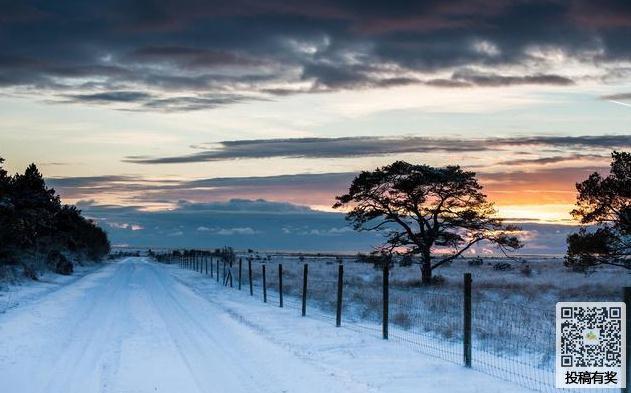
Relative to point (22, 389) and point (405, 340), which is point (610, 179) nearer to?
point (405, 340)

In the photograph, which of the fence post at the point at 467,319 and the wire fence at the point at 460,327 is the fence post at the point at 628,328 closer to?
the wire fence at the point at 460,327

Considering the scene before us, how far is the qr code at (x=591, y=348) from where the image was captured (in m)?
11.4

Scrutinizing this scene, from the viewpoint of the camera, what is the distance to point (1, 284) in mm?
35812

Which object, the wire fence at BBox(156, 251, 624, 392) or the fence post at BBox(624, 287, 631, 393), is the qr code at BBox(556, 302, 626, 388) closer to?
the wire fence at BBox(156, 251, 624, 392)

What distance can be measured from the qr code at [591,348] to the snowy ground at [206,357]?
4.16ft

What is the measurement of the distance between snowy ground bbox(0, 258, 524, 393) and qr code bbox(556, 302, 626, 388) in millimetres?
1268

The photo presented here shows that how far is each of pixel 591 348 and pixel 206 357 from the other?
7.11 m

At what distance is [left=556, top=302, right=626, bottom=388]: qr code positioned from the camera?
11.4 metres

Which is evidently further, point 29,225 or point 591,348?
point 29,225

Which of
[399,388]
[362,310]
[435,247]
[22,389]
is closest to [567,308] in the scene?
[399,388]

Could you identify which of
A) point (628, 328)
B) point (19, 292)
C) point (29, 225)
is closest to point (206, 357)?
point (628, 328)

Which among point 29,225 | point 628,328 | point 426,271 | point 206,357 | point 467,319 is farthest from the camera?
point 29,225

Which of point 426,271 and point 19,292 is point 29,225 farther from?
point 426,271

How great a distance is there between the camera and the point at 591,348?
40.8 feet
